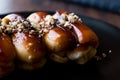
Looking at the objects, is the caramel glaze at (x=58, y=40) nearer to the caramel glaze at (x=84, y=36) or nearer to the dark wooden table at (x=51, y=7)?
the caramel glaze at (x=84, y=36)

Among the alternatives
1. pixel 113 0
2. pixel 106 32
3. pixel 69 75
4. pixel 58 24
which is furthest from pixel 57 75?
pixel 113 0

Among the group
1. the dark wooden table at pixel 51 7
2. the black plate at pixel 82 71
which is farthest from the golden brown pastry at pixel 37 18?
the dark wooden table at pixel 51 7

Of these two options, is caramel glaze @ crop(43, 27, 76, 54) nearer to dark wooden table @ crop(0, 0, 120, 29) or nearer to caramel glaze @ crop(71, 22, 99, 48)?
caramel glaze @ crop(71, 22, 99, 48)

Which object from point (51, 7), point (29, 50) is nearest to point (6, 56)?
point (29, 50)

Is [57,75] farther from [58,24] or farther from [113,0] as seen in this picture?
[113,0]

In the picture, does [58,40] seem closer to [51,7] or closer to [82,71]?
[82,71]
